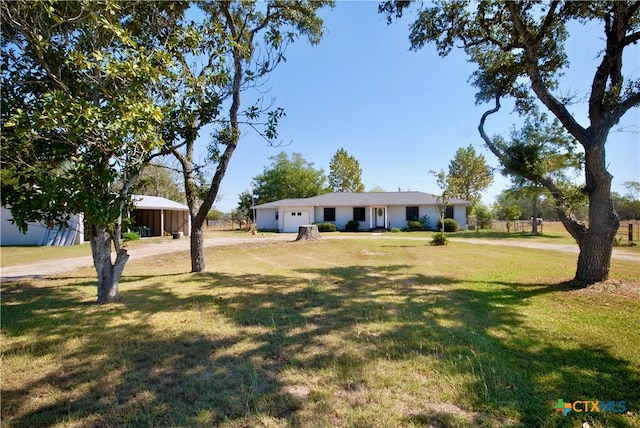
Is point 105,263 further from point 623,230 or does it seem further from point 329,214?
point 623,230

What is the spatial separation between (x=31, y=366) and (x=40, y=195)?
85.0 inches

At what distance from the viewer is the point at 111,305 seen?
17.1ft

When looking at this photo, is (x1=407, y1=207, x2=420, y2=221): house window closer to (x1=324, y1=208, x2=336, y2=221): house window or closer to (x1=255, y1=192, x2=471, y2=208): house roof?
(x1=255, y1=192, x2=471, y2=208): house roof

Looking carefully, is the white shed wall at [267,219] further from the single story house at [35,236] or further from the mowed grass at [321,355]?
the mowed grass at [321,355]

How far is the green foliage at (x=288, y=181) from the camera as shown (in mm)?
42594

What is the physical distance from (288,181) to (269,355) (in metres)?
39.9

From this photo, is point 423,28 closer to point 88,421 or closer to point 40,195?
point 40,195

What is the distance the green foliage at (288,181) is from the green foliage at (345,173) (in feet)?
6.00

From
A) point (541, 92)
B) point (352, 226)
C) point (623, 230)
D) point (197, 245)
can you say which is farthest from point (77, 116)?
point (623, 230)

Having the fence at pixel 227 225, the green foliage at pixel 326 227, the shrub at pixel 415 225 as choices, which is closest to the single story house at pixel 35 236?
the green foliage at pixel 326 227

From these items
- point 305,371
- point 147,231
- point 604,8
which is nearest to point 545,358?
point 305,371

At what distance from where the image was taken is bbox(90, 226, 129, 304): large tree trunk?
5.27 m

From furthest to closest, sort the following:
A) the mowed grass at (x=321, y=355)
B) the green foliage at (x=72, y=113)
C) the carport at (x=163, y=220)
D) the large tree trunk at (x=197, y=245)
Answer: the carport at (x=163, y=220), the large tree trunk at (x=197, y=245), the green foliage at (x=72, y=113), the mowed grass at (x=321, y=355)

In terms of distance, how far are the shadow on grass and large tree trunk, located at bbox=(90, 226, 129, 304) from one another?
1.07 feet
